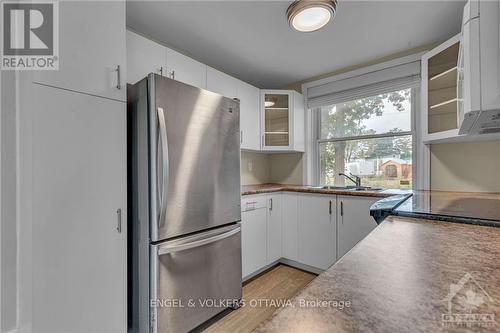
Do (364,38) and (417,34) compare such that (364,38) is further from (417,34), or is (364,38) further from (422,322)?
(422,322)

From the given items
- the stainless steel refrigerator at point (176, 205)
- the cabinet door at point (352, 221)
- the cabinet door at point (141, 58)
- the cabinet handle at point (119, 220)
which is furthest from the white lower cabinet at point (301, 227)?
the cabinet door at point (141, 58)

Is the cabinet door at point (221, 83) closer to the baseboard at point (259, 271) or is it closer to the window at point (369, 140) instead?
the window at point (369, 140)

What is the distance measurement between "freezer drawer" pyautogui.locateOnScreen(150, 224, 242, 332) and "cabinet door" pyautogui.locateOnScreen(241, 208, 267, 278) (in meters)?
0.29

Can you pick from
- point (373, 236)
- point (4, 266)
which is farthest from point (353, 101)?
point (4, 266)

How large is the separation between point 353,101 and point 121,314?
9.77 ft

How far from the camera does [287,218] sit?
2.59m

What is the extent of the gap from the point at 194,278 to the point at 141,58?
5.28ft

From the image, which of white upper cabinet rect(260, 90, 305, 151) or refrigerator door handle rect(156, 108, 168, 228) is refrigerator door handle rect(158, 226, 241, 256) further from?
white upper cabinet rect(260, 90, 305, 151)

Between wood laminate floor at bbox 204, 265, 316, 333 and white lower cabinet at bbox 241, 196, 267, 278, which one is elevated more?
white lower cabinet at bbox 241, 196, 267, 278

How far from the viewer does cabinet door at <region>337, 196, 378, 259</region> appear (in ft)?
6.73

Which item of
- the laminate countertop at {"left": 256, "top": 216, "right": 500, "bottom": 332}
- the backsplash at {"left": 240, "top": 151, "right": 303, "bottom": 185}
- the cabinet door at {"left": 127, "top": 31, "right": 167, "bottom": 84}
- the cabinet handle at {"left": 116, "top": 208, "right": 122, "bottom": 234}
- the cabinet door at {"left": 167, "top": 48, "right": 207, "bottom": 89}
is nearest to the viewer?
the laminate countertop at {"left": 256, "top": 216, "right": 500, "bottom": 332}

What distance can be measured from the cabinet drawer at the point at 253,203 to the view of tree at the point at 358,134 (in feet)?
3.50

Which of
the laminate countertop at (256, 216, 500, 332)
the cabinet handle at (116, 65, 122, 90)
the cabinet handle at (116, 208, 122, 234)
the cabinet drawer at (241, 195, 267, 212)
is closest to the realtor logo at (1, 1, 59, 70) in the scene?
the cabinet handle at (116, 65, 122, 90)

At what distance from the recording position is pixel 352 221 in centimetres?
213
